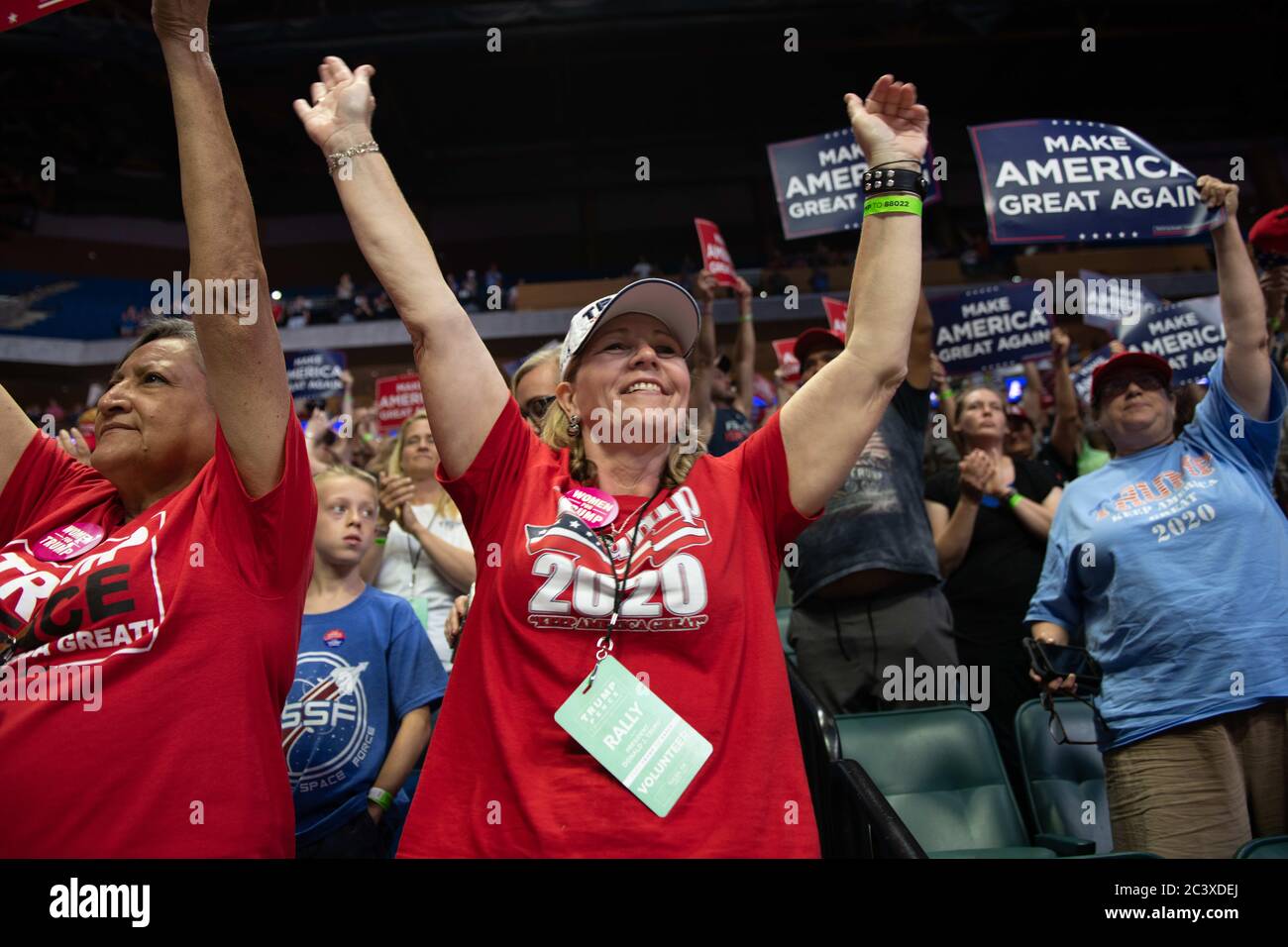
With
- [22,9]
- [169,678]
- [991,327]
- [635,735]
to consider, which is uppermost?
[991,327]

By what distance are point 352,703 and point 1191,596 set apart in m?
2.01

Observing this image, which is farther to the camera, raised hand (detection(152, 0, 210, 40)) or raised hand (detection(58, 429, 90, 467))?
raised hand (detection(58, 429, 90, 467))

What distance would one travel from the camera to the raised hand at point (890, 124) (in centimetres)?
162

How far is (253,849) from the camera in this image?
1.37 metres

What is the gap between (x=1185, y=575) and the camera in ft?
7.93

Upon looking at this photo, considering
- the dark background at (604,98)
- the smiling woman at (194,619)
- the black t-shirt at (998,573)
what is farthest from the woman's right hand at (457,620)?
the dark background at (604,98)

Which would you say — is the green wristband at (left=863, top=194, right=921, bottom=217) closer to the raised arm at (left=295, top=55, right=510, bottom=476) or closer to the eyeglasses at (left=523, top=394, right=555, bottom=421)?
the raised arm at (left=295, top=55, right=510, bottom=476)

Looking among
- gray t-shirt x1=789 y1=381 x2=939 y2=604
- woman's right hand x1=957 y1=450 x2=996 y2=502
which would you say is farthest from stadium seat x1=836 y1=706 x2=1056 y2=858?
woman's right hand x1=957 y1=450 x2=996 y2=502

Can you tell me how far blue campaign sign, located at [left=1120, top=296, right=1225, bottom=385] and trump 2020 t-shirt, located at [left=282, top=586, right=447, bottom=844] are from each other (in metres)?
3.46

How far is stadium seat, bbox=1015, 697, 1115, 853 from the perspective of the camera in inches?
115

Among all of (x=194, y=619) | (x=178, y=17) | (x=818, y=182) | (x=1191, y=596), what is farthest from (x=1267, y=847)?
(x=818, y=182)

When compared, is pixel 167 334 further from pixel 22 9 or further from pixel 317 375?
pixel 317 375
